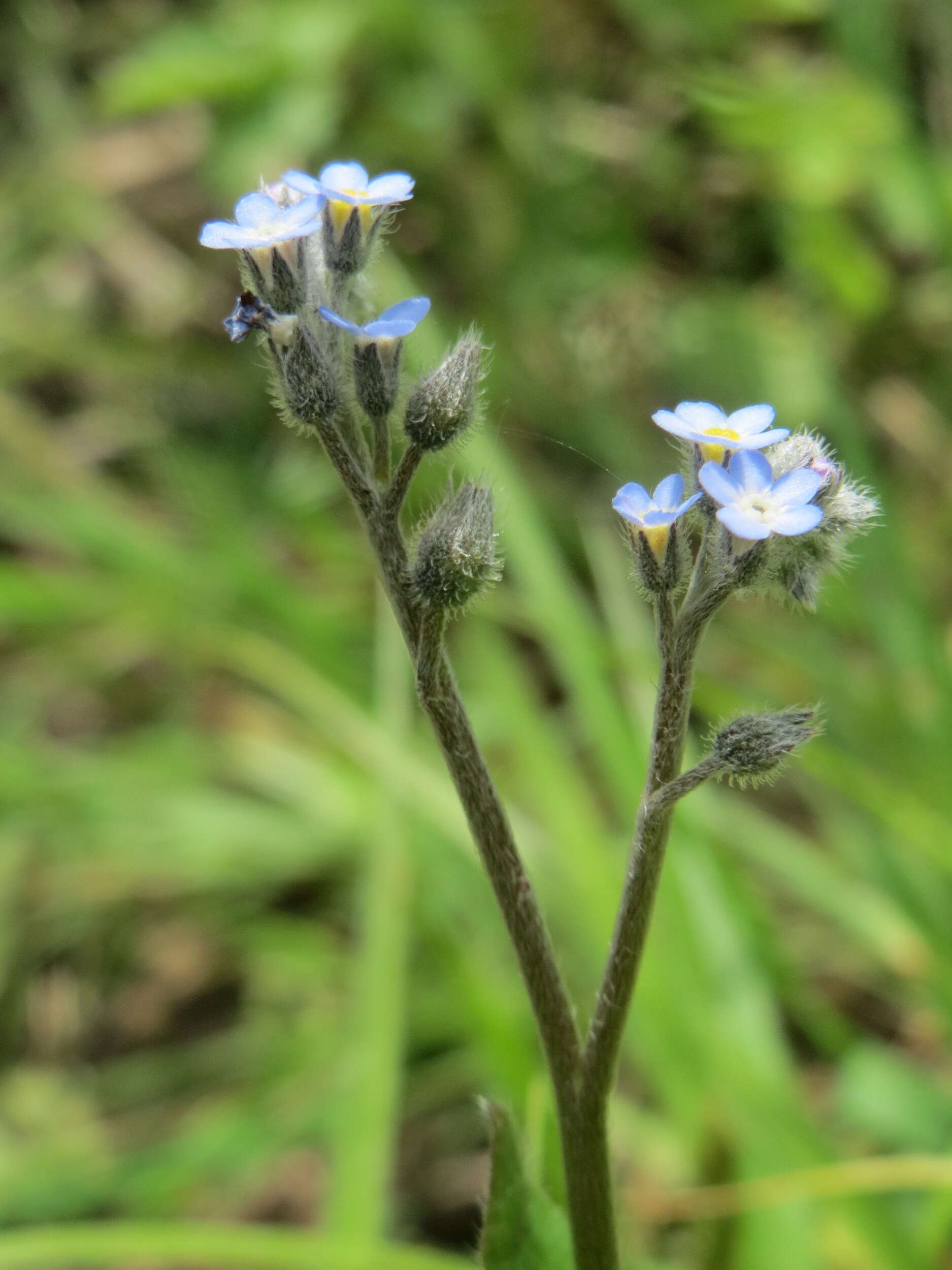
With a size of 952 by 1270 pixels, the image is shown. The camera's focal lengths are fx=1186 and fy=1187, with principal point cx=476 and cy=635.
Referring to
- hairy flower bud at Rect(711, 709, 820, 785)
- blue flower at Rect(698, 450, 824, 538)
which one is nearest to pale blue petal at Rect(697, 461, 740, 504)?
blue flower at Rect(698, 450, 824, 538)

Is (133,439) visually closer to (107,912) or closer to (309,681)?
(309,681)

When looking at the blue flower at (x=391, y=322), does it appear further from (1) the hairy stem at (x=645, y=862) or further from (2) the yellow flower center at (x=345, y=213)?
(1) the hairy stem at (x=645, y=862)

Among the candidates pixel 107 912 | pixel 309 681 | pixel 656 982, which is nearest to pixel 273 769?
pixel 309 681

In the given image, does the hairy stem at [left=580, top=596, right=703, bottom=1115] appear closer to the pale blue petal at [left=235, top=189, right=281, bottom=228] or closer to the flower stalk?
the flower stalk

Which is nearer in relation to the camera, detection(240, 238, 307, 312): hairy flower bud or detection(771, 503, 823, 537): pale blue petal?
detection(771, 503, 823, 537): pale blue petal

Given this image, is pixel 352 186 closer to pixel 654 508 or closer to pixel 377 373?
pixel 377 373

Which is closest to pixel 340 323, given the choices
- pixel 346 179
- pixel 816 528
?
pixel 346 179

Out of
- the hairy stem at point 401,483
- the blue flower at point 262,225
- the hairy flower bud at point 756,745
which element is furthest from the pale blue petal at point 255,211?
the hairy flower bud at point 756,745

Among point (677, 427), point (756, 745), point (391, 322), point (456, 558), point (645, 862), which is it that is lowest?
point (645, 862)
